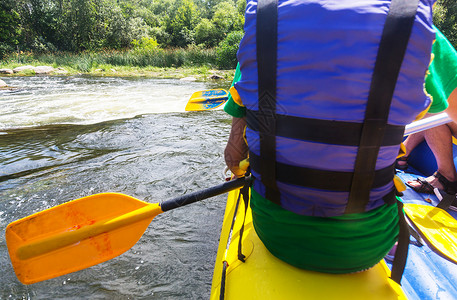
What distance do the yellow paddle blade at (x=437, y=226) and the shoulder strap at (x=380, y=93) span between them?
0.98 metres

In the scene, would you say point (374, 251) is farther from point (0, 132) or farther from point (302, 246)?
point (0, 132)

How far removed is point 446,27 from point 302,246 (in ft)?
78.7

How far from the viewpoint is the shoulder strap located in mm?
680

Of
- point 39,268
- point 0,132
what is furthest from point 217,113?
point 39,268

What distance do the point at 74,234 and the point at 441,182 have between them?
246cm

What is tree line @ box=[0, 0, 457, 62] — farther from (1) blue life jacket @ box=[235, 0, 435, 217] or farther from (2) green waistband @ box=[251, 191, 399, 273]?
(2) green waistband @ box=[251, 191, 399, 273]

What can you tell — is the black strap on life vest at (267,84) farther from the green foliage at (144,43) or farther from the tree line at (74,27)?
the green foliage at (144,43)

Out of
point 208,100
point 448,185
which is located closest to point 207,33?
point 208,100

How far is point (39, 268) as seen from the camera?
1446mm

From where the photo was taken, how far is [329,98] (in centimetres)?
75

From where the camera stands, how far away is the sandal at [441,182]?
1.89 m

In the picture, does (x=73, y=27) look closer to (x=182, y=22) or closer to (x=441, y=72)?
(x=182, y=22)

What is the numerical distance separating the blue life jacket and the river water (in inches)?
55.2

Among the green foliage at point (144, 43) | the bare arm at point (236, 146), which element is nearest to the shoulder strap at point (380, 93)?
the bare arm at point (236, 146)
